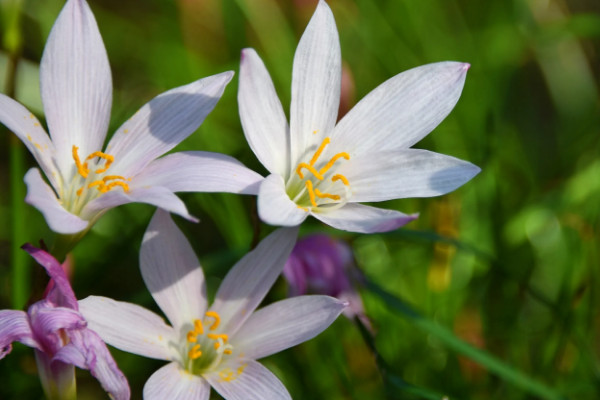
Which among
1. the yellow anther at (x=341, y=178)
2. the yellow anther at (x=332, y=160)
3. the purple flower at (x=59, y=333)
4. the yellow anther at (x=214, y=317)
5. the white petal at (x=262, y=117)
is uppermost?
the white petal at (x=262, y=117)

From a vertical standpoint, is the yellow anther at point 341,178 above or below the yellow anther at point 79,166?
above

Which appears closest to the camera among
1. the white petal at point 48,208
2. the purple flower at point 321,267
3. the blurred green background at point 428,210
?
the white petal at point 48,208

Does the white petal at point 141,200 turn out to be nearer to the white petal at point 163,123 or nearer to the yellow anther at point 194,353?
the white petal at point 163,123

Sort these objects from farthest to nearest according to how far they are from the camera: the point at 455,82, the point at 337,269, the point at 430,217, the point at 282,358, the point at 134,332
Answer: the point at 430,217 → the point at 282,358 → the point at 337,269 → the point at 455,82 → the point at 134,332

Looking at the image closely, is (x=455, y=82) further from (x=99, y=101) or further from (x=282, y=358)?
(x=282, y=358)

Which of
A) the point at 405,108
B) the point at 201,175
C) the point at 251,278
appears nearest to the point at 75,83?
the point at 201,175

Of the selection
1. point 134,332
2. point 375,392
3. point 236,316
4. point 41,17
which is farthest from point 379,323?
point 41,17

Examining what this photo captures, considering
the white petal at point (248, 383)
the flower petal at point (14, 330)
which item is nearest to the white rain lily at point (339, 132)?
the white petal at point (248, 383)
